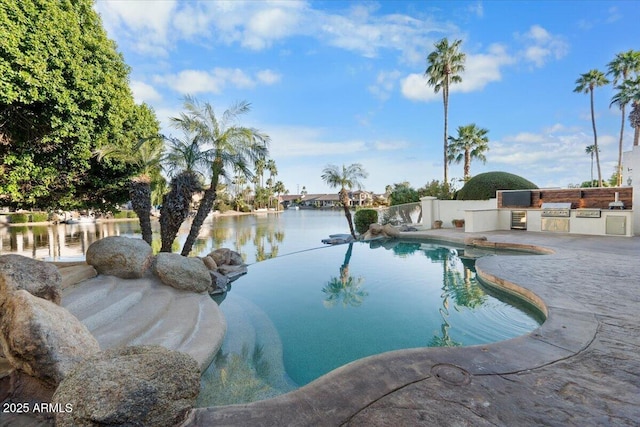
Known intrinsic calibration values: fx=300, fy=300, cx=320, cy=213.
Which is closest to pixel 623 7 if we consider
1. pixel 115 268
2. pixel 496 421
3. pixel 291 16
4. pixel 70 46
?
pixel 291 16

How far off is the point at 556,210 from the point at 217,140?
52.1 ft

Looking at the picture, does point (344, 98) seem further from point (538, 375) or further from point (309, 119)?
point (538, 375)

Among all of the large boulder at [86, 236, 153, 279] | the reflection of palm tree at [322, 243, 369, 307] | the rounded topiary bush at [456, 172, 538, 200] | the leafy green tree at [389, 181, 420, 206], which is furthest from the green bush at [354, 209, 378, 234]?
the large boulder at [86, 236, 153, 279]

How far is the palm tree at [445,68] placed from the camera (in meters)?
25.4

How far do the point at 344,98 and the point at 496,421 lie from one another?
21841 millimetres

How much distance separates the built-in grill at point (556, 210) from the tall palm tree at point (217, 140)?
14344mm

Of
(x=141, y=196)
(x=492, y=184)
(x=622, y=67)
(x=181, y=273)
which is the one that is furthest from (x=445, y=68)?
(x=181, y=273)

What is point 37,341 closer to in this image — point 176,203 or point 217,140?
point 176,203

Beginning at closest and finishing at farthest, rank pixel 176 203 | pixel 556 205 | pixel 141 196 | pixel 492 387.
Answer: pixel 492 387 < pixel 141 196 < pixel 176 203 < pixel 556 205

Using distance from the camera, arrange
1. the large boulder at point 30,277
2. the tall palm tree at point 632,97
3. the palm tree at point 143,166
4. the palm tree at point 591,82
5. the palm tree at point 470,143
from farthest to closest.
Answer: the palm tree at point 591,82 < the palm tree at point 470,143 < the tall palm tree at point 632,97 < the palm tree at point 143,166 < the large boulder at point 30,277

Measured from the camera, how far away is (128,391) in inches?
91.7

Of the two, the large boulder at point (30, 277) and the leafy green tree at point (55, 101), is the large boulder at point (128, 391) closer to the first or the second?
the large boulder at point (30, 277)

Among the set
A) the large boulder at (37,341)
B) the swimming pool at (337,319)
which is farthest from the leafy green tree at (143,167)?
the large boulder at (37,341)

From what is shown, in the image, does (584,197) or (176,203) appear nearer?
(176,203)
